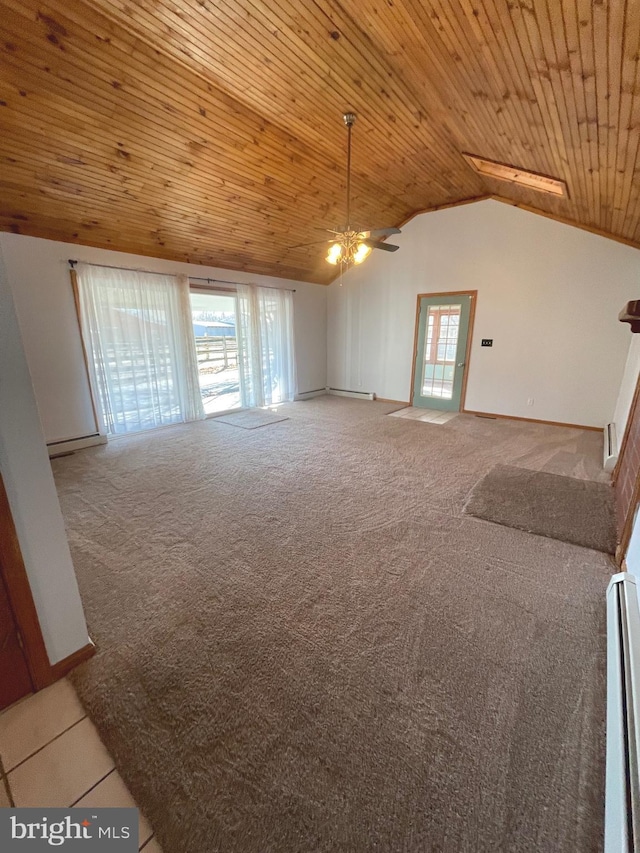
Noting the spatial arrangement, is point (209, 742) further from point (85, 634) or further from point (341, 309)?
point (341, 309)

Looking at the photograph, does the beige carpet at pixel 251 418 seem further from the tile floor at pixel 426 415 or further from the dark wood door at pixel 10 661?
the dark wood door at pixel 10 661

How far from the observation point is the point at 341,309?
23.3ft

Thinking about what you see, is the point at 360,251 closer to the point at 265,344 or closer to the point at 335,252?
the point at 335,252

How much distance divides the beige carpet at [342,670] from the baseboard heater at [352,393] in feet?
13.6

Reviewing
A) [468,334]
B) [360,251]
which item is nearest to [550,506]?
[360,251]

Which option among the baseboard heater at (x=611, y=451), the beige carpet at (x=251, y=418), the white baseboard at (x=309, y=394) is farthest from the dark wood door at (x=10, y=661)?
the white baseboard at (x=309, y=394)

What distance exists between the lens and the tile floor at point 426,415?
18.0ft

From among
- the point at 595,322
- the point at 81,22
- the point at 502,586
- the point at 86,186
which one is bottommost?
the point at 502,586

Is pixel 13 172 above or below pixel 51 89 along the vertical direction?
below

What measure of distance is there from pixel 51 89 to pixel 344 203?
336cm

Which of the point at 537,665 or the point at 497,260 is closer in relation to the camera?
the point at 537,665

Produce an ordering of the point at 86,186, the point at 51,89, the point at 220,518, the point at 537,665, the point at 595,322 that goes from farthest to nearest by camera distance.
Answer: the point at 595,322 → the point at 86,186 → the point at 220,518 → the point at 51,89 → the point at 537,665

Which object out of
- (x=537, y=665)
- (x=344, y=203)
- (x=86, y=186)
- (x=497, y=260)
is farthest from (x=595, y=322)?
(x=86, y=186)

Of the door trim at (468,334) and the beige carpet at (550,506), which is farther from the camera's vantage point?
the door trim at (468,334)
